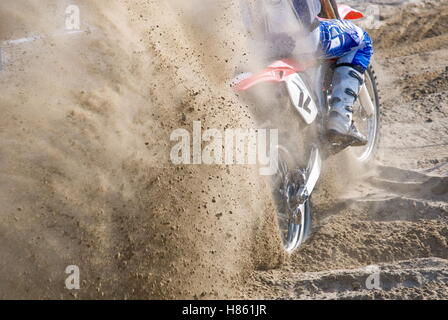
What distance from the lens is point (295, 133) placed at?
4457mm

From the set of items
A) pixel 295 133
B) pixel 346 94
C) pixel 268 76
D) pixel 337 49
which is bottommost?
pixel 295 133

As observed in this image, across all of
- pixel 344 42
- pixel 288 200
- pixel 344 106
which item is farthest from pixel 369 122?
pixel 288 200

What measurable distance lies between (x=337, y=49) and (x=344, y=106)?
17.4 inches

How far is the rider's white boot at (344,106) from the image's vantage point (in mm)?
4910

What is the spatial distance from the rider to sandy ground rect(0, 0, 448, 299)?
0.34 meters

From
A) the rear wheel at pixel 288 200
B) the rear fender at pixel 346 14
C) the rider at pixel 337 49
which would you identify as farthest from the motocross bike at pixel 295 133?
the rear fender at pixel 346 14

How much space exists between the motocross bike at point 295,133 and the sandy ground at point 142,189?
0.18 m

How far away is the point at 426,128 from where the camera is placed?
6.63 metres

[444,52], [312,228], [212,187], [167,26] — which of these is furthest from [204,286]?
[444,52]

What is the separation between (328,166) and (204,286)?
89.3 inches

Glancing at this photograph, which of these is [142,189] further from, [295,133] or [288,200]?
[295,133]

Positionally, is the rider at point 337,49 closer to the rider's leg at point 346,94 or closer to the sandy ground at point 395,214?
the rider's leg at point 346,94

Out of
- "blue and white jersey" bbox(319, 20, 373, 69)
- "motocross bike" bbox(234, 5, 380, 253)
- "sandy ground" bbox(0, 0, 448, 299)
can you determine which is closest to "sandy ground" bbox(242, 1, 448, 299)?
"sandy ground" bbox(0, 0, 448, 299)

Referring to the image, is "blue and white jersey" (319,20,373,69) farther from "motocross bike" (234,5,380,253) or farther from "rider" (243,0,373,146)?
"motocross bike" (234,5,380,253)
